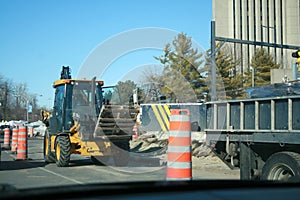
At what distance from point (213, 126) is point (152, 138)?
11372 mm

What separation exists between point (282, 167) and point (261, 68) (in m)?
37.1

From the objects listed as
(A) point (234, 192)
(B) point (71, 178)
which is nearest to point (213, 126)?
(B) point (71, 178)

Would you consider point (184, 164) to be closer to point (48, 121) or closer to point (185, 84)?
point (48, 121)

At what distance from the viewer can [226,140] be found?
9.18 meters

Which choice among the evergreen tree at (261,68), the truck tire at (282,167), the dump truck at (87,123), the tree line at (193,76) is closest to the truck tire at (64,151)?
the dump truck at (87,123)

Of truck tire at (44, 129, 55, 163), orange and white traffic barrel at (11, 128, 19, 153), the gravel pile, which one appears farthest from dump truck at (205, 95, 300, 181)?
orange and white traffic barrel at (11, 128, 19, 153)

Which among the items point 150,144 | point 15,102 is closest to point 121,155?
point 150,144

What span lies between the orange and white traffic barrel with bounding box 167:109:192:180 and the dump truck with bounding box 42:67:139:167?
21.6ft

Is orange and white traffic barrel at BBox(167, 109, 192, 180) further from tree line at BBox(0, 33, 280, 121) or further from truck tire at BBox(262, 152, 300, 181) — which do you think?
tree line at BBox(0, 33, 280, 121)

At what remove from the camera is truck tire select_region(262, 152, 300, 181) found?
730 centimetres

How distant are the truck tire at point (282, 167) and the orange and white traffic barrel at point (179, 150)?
1.78 metres

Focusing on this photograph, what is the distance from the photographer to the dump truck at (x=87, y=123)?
44.4ft

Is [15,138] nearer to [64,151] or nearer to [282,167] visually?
[64,151]

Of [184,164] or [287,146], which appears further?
[287,146]
